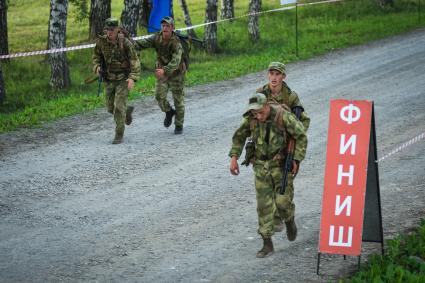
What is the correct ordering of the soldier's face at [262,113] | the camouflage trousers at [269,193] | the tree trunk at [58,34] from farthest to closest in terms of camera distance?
the tree trunk at [58,34] → the camouflage trousers at [269,193] → the soldier's face at [262,113]

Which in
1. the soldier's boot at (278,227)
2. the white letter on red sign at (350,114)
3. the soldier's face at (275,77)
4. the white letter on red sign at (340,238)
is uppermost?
the soldier's face at (275,77)

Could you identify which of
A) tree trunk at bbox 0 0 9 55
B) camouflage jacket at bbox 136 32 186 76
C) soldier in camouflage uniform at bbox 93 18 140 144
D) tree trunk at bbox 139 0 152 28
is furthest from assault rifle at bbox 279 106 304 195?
tree trunk at bbox 139 0 152 28

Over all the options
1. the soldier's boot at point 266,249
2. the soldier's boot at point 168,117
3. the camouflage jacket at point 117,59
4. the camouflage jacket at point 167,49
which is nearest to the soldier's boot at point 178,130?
the soldier's boot at point 168,117

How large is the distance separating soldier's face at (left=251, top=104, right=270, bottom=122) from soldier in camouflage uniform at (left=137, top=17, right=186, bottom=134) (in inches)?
219

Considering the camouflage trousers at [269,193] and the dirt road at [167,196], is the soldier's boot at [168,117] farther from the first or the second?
the camouflage trousers at [269,193]

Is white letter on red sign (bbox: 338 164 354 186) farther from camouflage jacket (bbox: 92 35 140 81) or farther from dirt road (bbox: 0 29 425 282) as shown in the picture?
camouflage jacket (bbox: 92 35 140 81)

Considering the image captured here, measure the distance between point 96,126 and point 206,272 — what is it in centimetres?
729

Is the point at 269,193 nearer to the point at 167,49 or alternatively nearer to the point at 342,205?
the point at 342,205

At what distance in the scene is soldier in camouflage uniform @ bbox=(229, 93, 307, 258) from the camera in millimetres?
8477

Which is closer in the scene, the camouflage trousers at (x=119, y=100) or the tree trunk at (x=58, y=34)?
the camouflage trousers at (x=119, y=100)

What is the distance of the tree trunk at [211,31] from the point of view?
23.2 m

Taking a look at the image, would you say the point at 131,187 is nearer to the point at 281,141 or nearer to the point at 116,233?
the point at 116,233

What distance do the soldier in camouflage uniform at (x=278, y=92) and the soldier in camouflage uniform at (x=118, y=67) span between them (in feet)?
15.5

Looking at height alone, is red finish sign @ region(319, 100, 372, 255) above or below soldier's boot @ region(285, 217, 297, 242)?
above
